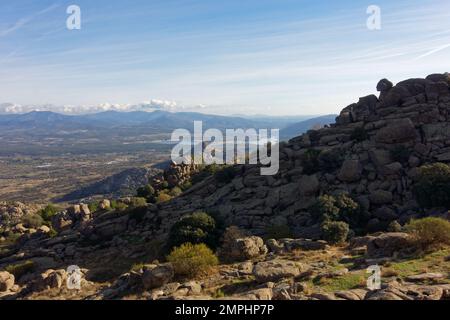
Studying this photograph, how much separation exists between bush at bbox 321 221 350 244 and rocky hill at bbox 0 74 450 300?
922mm

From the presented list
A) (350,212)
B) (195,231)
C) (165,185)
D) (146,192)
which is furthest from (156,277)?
(165,185)

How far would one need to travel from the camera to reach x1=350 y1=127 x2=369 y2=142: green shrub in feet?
111

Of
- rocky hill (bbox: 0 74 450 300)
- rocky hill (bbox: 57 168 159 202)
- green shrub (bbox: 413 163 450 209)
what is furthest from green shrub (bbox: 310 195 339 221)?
rocky hill (bbox: 57 168 159 202)

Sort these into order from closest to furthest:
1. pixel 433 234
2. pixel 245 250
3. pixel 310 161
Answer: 1. pixel 433 234
2. pixel 245 250
3. pixel 310 161

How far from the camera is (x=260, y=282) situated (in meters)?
17.0

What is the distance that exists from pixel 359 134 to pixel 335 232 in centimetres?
1296

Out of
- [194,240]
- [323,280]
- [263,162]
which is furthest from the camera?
[263,162]

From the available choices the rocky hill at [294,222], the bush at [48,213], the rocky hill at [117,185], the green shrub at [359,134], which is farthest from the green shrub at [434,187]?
the rocky hill at [117,185]

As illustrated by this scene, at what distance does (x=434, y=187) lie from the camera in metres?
26.2

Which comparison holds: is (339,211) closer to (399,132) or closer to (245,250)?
(245,250)

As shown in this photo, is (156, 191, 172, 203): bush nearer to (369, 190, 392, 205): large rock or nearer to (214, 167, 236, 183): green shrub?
(214, 167, 236, 183): green shrub

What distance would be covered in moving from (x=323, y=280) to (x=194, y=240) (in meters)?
11.5
